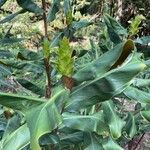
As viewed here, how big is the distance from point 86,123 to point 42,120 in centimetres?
38

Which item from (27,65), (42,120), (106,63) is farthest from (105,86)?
(27,65)

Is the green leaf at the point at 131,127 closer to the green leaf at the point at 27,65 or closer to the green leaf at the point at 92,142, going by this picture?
the green leaf at the point at 92,142

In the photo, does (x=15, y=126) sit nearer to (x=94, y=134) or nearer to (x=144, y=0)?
(x=94, y=134)

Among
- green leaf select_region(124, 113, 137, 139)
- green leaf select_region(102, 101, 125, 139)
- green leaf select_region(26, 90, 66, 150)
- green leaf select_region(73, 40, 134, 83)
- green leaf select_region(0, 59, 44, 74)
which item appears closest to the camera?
green leaf select_region(26, 90, 66, 150)

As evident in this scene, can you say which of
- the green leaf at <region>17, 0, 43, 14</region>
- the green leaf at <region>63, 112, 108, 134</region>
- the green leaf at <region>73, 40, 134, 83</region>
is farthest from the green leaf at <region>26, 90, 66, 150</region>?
the green leaf at <region>17, 0, 43, 14</region>

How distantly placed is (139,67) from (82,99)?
0.18m

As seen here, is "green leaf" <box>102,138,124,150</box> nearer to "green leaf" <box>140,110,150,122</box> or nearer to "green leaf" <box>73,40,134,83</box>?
"green leaf" <box>140,110,150,122</box>

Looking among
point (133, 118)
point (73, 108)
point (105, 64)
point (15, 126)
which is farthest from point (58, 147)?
point (105, 64)

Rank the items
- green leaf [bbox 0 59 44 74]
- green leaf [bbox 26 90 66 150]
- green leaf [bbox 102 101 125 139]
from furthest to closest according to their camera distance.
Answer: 1. green leaf [bbox 0 59 44 74]
2. green leaf [bbox 102 101 125 139]
3. green leaf [bbox 26 90 66 150]

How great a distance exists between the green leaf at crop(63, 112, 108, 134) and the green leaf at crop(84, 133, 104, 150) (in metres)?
0.05

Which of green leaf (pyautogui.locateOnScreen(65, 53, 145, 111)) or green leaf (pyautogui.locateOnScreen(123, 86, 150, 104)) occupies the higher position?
green leaf (pyautogui.locateOnScreen(65, 53, 145, 111))

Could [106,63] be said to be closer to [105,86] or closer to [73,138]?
[105,86]

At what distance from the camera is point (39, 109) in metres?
0.98

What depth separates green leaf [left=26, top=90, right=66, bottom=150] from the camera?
0.90m
